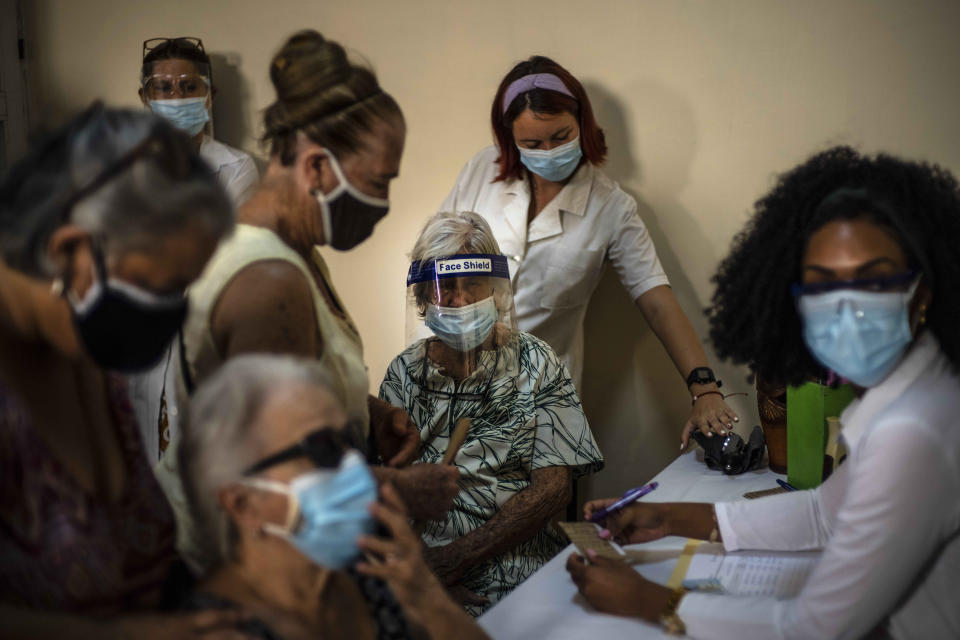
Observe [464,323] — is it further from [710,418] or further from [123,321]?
[123,321]

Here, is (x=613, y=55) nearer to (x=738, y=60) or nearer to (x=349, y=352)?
(x=738, y=60)

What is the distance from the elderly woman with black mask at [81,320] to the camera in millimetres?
993

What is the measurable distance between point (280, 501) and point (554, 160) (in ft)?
6.92

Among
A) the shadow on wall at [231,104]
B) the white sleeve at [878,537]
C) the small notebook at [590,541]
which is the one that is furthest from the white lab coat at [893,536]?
the shadow on wall at [231,104]

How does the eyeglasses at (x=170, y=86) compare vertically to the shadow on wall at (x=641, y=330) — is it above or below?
above

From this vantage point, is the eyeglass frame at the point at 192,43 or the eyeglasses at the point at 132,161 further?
the eyeglass frame at the point at 192,43

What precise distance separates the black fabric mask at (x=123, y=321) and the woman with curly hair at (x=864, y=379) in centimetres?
96

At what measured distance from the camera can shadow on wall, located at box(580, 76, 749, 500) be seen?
11.3 ft

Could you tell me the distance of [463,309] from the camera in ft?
7.82

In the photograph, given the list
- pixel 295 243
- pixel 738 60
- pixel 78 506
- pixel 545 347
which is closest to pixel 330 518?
pixel 78 506

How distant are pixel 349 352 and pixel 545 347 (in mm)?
1085

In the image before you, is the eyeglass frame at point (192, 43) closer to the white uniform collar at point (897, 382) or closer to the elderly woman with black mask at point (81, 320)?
the elderly woman with black mask at point (81, 320)

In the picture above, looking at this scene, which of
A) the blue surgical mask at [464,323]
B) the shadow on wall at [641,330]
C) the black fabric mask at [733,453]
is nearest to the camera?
the blue surgical mask at [464,323]

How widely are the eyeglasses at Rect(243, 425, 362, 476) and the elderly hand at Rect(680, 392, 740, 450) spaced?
1681 millimetres
